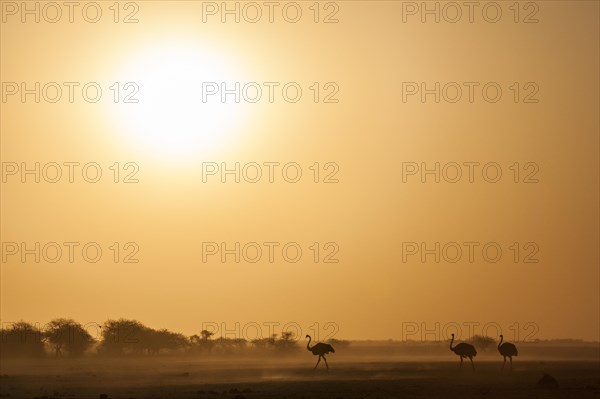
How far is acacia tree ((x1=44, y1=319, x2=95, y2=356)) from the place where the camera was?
327 ft

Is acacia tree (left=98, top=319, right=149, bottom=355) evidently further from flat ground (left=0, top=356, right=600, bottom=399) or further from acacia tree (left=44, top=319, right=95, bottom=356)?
flat ground (left=0, top=356, right=600, bottom=399)

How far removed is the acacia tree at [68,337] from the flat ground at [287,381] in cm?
1140

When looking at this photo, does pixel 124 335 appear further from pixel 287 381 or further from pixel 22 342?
pixel 287 381

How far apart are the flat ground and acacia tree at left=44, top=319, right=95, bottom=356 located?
11.4 metres

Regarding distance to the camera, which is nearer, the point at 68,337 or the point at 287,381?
the point at 287,381

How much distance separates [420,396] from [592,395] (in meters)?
7.54

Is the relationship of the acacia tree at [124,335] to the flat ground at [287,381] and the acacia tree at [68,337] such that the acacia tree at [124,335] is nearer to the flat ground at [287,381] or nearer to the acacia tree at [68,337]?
the acacia tree at [68,337]

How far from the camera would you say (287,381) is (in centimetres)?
6481

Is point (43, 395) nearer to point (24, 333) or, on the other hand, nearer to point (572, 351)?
point (24, 333)

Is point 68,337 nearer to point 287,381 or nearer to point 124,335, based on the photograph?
point 124,335

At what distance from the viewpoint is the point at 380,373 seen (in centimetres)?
7281

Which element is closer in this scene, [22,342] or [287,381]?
[287,381]

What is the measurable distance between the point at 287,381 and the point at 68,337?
39923mm

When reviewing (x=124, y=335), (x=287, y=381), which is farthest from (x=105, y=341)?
(x=287, y=381)
